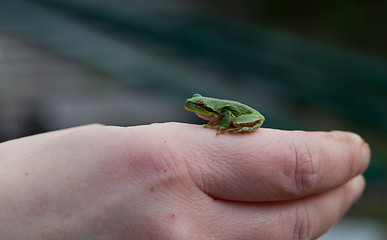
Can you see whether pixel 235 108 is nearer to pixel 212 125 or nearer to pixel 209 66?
pixel 212 125

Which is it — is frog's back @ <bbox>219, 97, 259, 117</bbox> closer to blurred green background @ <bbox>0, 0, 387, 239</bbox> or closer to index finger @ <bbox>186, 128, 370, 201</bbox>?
index finger @ <bbox>186, 128, 370, 201</bbox>

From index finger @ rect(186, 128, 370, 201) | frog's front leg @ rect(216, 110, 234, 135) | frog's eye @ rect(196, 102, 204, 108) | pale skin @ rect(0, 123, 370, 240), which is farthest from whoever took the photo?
frog's eye @ rect(196, 102, 204, 108)

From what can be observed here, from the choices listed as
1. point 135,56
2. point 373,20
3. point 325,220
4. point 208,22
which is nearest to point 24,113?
point 135,56

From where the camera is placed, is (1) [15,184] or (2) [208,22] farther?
(2) [208,22]

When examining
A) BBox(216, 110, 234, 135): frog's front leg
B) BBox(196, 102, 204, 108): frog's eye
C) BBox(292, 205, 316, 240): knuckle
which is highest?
BBox(196, 102, 204, 108): frog's eye

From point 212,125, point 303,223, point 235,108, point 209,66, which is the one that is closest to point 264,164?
point 212,125

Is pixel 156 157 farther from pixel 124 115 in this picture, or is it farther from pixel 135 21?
pixel 124 115

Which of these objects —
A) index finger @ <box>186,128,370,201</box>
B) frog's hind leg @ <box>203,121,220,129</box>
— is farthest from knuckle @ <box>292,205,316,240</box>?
frog's hind leg @ <box>203,121,220,129</box>
